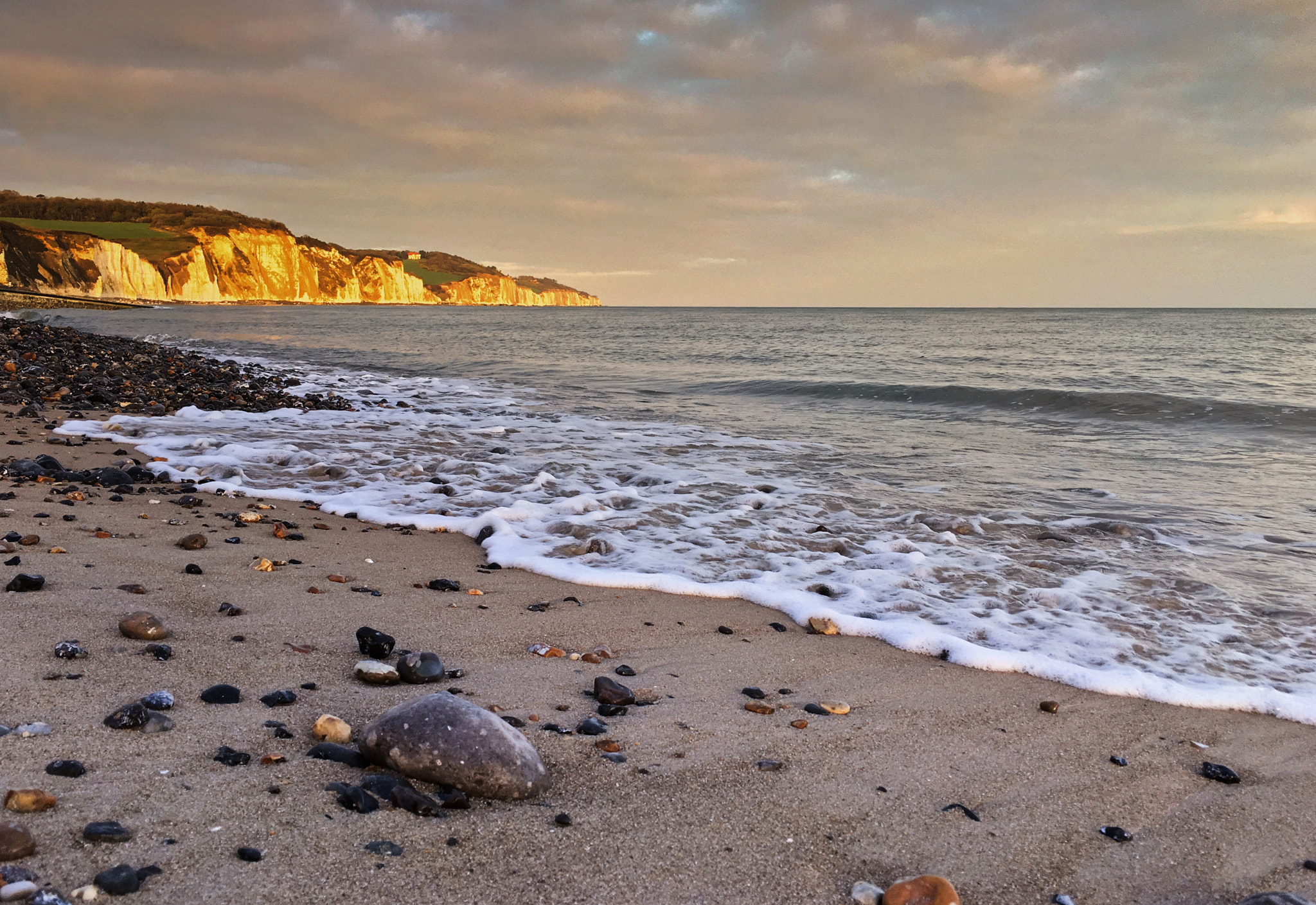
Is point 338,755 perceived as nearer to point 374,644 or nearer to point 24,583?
point 374,644

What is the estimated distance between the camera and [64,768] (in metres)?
1.91

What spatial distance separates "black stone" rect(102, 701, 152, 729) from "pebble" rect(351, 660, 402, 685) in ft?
2.31

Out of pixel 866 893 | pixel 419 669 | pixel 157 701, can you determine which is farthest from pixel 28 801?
pixel 866 893

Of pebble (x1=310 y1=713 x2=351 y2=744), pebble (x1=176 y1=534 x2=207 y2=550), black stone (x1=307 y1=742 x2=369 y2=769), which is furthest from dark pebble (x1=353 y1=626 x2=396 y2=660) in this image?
pebble (x1=176 y1=534 x2=207 y2=550)

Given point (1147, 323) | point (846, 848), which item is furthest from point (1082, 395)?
point (1147, 323)

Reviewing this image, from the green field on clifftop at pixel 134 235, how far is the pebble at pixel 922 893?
100m

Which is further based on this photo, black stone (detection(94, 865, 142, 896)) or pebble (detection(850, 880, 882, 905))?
pebble (detection(850, 880, 882, 905))

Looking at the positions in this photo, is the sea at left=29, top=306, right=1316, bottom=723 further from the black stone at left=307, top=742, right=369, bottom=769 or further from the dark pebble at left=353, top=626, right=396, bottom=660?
the black stone at left=307, top=742, right=369, bottom=769

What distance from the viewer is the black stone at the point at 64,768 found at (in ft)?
6.20

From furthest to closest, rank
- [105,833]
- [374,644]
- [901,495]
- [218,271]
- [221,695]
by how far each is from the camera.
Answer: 1. [218,271]
2. [901,495]
3. [374,644]
4. [221,695]
5. [105,833]

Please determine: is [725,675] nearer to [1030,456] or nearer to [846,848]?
[846,848]

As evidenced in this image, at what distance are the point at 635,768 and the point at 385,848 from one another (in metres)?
0.83

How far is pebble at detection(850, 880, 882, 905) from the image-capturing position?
1805mm

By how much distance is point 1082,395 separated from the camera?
15703 millimetres
